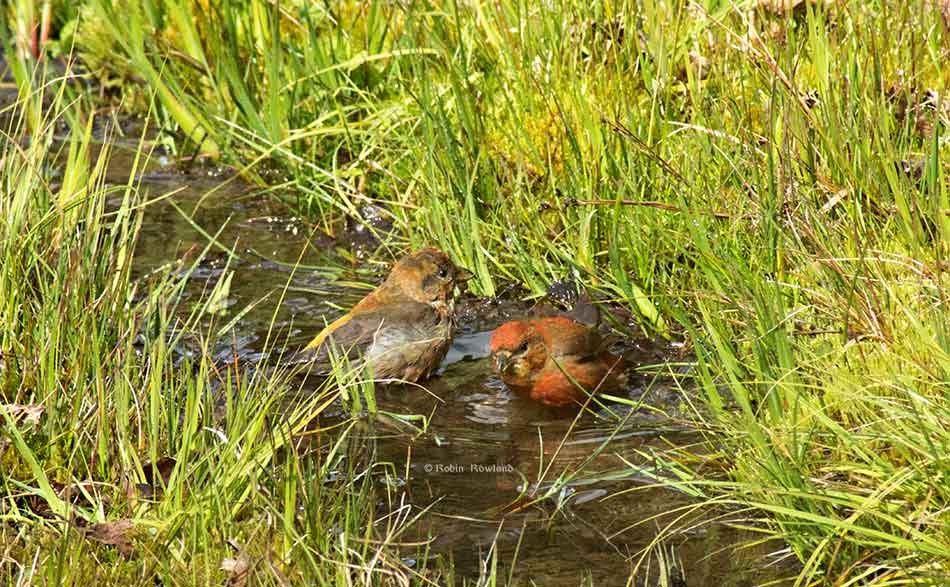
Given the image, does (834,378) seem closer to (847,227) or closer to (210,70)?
(847,227)

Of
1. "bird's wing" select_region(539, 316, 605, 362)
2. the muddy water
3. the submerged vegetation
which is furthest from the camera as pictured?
"bird's wing" select_region(539, 316, 605, 362)

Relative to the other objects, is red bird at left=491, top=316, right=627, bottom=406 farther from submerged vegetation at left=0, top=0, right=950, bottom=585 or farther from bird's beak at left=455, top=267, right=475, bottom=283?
bird's beak at left=455, top=267, right=475, bottom=283

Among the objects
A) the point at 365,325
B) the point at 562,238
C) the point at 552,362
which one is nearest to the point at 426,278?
the point at 365,325

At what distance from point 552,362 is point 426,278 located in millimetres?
923

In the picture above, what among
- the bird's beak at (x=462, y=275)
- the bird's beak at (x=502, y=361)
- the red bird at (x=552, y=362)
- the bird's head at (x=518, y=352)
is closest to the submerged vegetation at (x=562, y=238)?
the bird's beak at (x=462, y=275)

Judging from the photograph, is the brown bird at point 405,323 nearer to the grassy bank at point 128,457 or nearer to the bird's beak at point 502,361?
the bird's beak at point 502,361

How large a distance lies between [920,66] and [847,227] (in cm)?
109

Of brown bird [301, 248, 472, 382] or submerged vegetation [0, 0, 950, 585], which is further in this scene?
brown bird [301, 248, 472, 382]

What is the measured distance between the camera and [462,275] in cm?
604

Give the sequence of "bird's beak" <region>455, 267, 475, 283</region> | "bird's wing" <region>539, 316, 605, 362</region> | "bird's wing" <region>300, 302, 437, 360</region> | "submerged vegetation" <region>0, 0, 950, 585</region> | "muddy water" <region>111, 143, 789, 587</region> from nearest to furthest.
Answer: "submerged vegetation" <region>0, 0, 950, 585</region> → "muddy water" <region>111, 143, 789, 587</region> → "bird's wing" <region>539, 316, 605, 362</region> → "bird's wing" <region>300, 302, 437, 360</region> → "bird's beak" <region>455, 267, 475, 283</region>

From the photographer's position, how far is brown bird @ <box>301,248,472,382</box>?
18.6 ft

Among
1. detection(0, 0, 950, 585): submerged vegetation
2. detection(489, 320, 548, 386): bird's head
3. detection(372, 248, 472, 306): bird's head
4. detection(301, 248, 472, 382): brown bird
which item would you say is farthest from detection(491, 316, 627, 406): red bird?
detection(372, 248, 472, 306): bird's head

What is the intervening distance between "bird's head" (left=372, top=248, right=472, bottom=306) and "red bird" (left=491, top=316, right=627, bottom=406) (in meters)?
0.48

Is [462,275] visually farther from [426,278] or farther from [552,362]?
[552,362]
